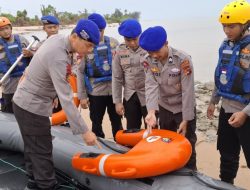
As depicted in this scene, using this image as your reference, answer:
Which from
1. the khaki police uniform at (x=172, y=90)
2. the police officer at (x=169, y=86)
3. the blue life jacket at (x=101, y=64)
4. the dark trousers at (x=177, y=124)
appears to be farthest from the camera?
the blue life jacket at (x=101, y=64)

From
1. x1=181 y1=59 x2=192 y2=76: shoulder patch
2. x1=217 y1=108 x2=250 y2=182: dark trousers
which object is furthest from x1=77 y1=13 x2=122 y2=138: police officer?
x1=217 y1=108 x2=250 y2=182: dark trousers

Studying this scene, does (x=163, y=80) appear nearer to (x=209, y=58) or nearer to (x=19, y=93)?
(x=19, y=93)

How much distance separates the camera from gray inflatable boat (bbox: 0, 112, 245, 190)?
218 centimetres

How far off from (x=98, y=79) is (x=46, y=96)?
49.2 inches

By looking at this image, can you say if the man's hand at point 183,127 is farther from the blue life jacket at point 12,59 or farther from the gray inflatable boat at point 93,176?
the blue life jacket at point 12,59

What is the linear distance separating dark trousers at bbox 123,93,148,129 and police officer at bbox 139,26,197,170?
414 mm

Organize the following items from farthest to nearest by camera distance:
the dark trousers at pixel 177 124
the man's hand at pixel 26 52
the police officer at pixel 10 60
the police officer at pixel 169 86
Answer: the police officer at pixel 10 60, the man's hand at pixel 26 52, the dark trousers at pixel 177 124, the police officer at pixel 169 86

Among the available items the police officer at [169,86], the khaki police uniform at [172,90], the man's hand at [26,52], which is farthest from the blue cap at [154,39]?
the man's hand at [26,52]

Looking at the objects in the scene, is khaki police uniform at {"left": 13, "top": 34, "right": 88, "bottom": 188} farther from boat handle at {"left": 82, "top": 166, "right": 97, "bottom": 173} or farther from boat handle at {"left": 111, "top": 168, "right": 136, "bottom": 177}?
boat handle at {"left": 111, "top": 168, "right": 136, "bottom": 177}

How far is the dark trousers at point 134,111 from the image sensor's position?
336 cm

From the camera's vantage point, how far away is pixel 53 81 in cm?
211

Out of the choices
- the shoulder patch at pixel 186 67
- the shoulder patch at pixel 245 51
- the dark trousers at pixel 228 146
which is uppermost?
the shoulder patch at pixel 245 51

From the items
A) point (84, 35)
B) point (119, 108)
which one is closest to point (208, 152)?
point (119, 108)

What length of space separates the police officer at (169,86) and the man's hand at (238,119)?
0.36m
